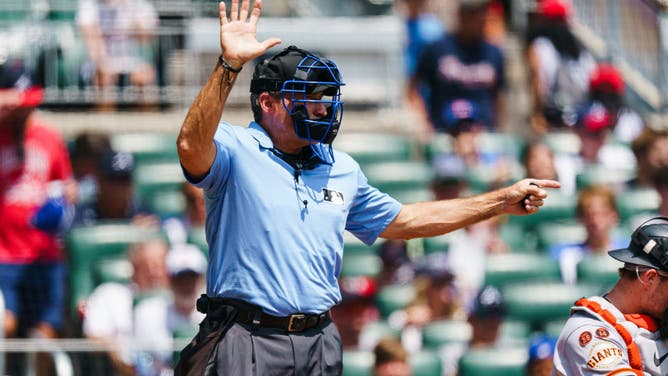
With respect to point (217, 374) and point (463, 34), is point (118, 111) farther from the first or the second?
point (217, 374)

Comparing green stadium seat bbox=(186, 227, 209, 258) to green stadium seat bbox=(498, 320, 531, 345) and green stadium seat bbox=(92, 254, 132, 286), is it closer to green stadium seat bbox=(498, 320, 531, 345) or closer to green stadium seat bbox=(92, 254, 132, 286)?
green stadium seat bbox=(92, 254, 132, 286)

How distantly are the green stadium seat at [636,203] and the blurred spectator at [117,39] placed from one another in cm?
400

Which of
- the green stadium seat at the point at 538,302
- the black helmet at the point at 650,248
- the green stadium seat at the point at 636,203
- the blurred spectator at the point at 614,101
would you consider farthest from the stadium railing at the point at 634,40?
the black helmet at the point at 650,248

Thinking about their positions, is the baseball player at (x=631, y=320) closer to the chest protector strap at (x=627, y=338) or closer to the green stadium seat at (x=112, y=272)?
the chest protector strap at (x=627, y=338)

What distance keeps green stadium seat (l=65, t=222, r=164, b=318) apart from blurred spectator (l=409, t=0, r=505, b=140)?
10.1 feet

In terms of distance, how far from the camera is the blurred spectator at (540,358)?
7930 mm

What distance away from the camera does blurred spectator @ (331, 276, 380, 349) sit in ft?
28.1

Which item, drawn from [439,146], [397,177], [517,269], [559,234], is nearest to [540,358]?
[517,269]

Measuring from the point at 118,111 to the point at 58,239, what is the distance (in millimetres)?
2619

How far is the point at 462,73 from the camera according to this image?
11.1 metres

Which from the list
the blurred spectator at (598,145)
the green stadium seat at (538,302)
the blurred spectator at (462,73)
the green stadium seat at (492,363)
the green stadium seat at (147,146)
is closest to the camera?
the green stadium seat at (492,363)

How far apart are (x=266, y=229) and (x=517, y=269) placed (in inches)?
193

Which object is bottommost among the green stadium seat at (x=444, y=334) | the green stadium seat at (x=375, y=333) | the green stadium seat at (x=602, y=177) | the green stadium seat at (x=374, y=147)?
the green stadium seat at (x=444, y=334)

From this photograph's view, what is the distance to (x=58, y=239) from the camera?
28.8 feet
